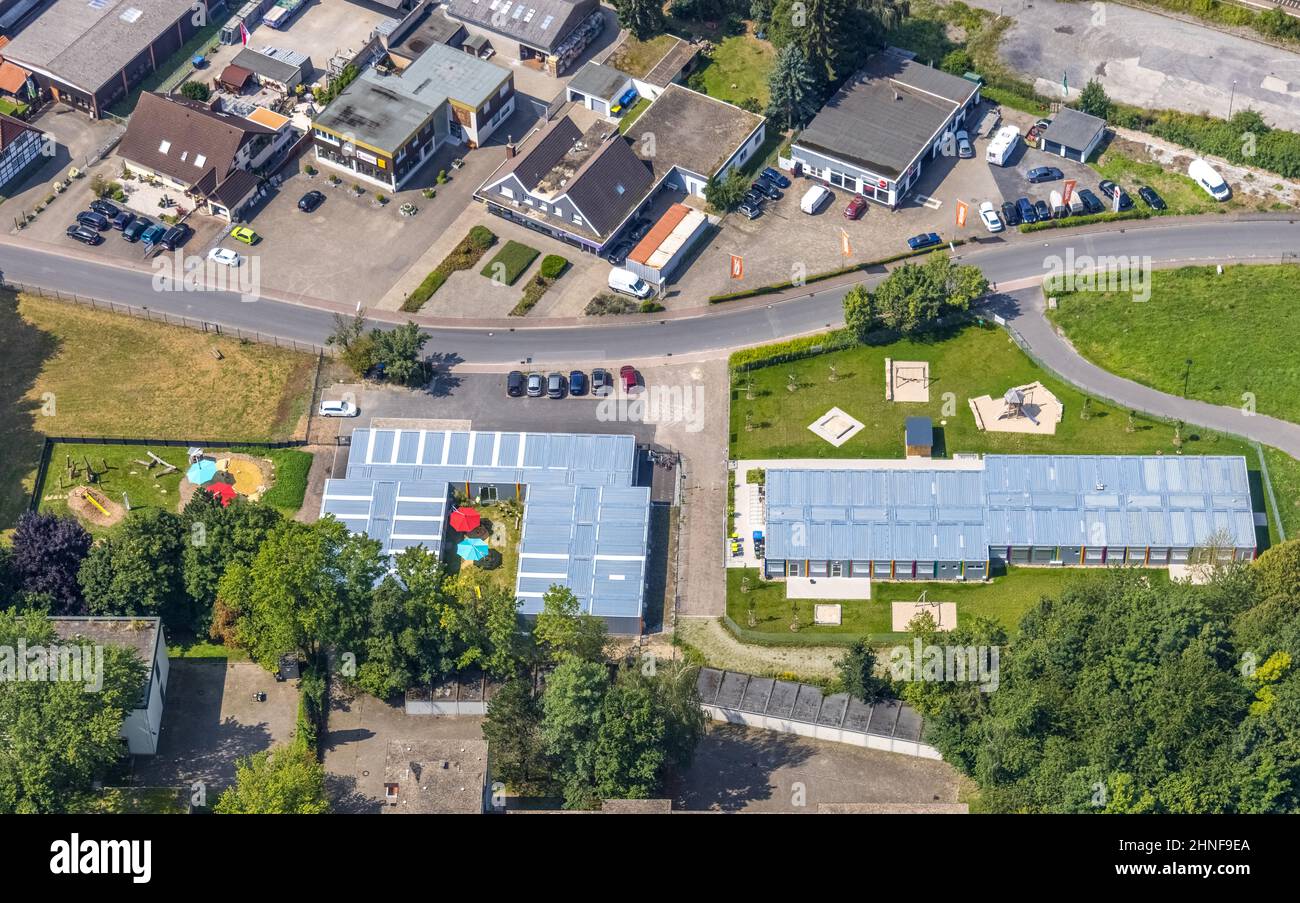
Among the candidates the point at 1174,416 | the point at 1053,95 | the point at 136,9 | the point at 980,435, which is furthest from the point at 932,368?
the point at 136,9

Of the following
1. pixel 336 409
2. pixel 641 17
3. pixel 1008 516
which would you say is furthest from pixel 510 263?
pixel 1008 516

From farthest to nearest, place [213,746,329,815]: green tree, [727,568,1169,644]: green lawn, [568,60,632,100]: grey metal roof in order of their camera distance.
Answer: [568,60,632,100]: grey metal roof < [727,568,1169,644]: green lawn < [213,746,329,815]: green tree

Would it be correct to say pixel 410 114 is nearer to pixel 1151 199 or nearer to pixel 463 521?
pixel 463 521

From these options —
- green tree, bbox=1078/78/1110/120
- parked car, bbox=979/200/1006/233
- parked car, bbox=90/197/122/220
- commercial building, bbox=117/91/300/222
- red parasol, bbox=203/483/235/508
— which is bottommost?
red parasol, bbox=203/483/235/508

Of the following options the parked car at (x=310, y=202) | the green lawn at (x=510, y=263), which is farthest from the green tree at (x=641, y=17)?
the parked car at (x=310, y=202)

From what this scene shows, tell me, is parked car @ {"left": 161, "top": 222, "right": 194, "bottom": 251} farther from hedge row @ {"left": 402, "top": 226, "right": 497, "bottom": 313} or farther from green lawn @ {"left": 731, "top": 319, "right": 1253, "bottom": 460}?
green lawn @ {"left": 731, "top": 319, "right": 1253, "bottom": 460}

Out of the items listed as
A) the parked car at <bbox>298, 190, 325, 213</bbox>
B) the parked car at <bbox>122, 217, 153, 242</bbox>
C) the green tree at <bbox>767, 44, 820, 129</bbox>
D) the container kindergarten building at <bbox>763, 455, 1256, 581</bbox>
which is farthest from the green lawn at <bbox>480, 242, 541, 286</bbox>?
the container kindergarten building at <bbox>763, 455, 1256, 581</bbox>

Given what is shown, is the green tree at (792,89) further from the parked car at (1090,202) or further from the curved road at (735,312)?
the parked car at (1090,202)
